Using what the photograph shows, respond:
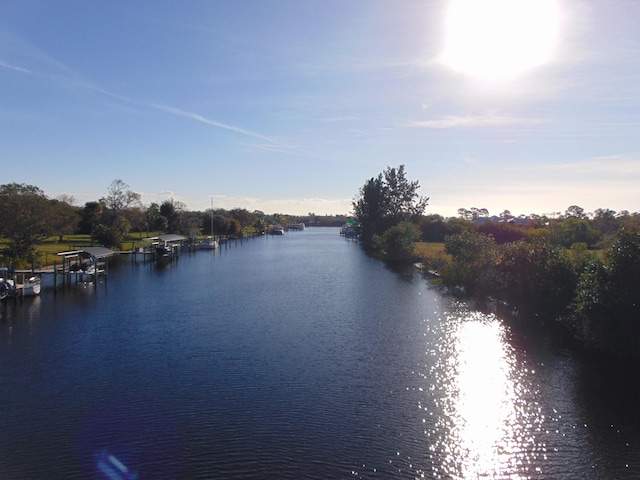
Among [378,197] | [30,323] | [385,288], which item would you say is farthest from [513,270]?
[378,197]

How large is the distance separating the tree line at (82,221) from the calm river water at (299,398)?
22.9 m

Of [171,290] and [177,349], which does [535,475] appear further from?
[171,290]

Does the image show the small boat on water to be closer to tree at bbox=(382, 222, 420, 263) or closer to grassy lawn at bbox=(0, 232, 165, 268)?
grassy lawn at bbox=(0, 232, 165, 268)

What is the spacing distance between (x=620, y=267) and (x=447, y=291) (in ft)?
72.1

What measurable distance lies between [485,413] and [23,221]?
55.5 meters

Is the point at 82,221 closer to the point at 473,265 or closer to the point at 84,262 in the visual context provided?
the point at 84,262

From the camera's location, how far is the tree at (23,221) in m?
49.0

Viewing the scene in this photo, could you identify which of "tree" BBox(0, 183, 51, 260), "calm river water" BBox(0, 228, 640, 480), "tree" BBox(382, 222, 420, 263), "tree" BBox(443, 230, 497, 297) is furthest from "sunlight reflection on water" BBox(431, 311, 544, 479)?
"tree" BBox(382, 222, 420, 263)

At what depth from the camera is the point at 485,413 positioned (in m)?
18.2

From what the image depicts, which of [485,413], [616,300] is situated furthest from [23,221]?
[616,300]

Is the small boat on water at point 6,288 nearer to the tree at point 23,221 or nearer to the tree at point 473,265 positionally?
the tree at point 23,221

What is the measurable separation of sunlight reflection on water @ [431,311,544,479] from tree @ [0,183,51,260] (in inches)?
1741

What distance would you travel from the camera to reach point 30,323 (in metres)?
29.8

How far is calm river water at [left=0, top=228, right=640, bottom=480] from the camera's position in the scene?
14.4 m
